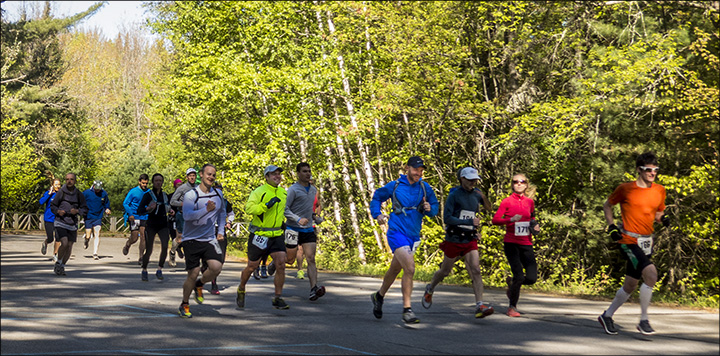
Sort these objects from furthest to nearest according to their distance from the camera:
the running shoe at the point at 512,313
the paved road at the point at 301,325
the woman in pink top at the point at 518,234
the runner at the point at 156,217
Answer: the runner at the point at 156,217 → the running shoe at the point at 512,313 → the woman in pink top at the point at 518,234 → the paved road at the point at 301,325

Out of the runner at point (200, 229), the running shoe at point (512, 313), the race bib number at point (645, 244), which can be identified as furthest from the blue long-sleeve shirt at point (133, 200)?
the race bib number at point (645, 244)

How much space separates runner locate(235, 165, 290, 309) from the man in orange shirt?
13.9 feet

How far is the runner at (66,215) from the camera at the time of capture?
47.3 ft

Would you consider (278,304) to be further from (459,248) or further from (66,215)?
(66,215)

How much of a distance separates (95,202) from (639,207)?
1532cm

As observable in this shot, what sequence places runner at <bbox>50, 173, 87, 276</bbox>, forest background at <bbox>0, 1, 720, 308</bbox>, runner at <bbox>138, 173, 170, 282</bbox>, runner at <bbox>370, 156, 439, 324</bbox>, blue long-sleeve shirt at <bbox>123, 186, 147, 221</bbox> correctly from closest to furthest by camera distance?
runner at <bbox>370, 156, 439, 324</bbox>, runner at <bbox>50, 173, 87, 276</bbox>, runner at <bbox>138, 173, 170, 282</bbox>, blue long-sleeve shirt at <bbox>123, 186, 147, 221</bbox>, forest background at <bbox>0, 1, 720, 308</bbox>

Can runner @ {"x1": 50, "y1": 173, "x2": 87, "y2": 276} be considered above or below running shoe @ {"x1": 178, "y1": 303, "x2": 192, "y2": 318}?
above

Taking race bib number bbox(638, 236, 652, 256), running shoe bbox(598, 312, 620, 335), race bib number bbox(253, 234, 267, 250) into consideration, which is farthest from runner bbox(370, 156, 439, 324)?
race bib number bbox(638, 236, 652, 256)

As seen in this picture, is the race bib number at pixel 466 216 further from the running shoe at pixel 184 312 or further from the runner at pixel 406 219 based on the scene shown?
the running shoe at pixel 184 312

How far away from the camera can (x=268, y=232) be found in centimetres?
1088

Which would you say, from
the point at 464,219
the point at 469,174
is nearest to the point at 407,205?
the point at 464,219

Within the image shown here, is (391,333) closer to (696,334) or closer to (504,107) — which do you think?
(696,334)

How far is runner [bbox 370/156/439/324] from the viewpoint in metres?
9.41

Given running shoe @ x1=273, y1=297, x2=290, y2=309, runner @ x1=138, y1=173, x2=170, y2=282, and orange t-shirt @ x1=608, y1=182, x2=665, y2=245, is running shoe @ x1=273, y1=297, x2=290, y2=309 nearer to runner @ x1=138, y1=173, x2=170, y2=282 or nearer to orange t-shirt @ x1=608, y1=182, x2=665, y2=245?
orange t-shirt @ x1=608, y1=182, x2=665, y2=245
